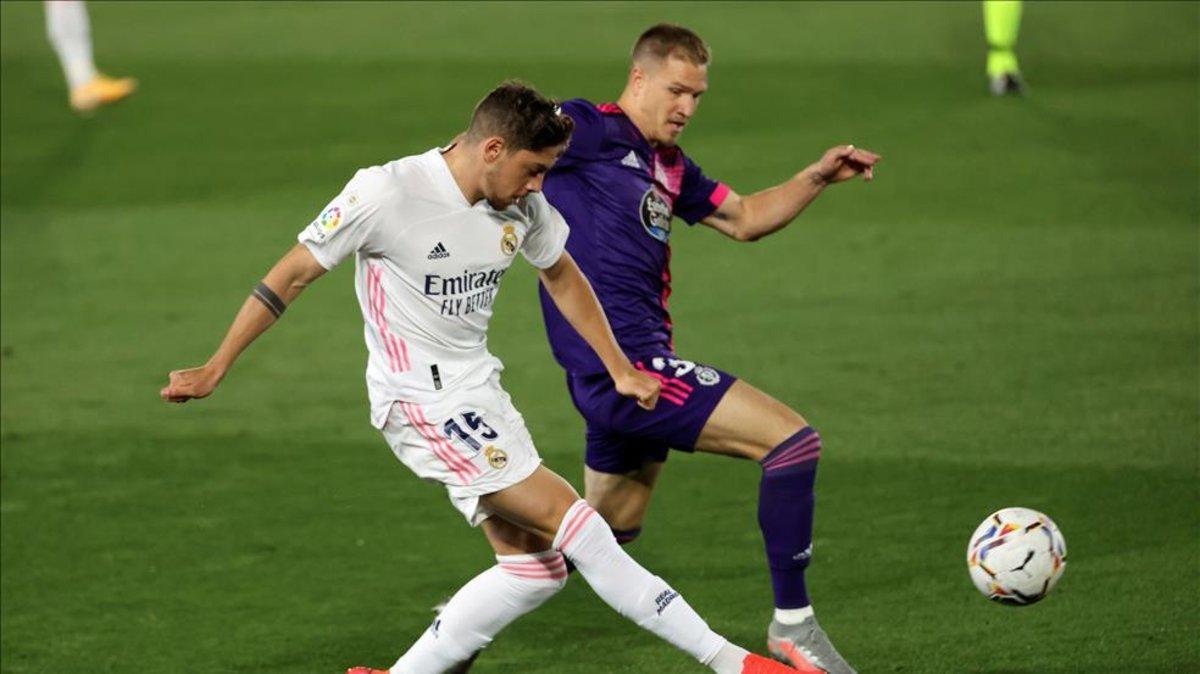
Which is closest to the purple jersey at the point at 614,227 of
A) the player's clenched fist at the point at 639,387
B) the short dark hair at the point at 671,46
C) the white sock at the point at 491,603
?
the short dark hair at the point at 671,46

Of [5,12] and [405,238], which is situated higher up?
[405,238]

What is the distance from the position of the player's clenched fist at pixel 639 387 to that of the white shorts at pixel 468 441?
0.35 meters

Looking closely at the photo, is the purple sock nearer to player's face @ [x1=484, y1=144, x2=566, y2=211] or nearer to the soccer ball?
the soccer ball

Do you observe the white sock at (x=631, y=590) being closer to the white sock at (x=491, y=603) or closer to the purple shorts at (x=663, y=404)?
the white sock at (x=491, y=603)

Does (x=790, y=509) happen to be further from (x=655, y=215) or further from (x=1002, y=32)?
(x=1002, y=32)

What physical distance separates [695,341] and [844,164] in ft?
13.9

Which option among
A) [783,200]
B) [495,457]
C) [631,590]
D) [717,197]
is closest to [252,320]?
[495,457]

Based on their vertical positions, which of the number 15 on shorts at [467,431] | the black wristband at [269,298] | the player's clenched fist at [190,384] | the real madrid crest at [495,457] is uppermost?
the black wristband at [269,298]

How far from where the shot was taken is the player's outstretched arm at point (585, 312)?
5.55 m

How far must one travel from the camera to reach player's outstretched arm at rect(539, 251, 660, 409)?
555cm

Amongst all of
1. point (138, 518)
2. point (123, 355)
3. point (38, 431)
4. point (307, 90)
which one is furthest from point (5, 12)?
point (138, 518)

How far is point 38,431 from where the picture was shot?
9273mm

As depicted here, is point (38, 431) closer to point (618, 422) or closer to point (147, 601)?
point (147, 601)

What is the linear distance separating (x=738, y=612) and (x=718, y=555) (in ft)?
2.11
